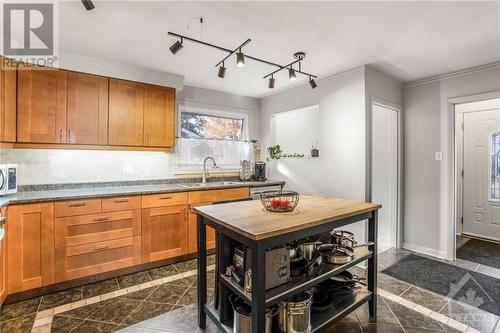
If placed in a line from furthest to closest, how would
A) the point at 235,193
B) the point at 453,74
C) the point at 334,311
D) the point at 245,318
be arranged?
1. the point at 235,193
2. the point at 453,74
3. the point at 334,311
4. the point at 245,318

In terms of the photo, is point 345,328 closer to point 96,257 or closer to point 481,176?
point 96,257

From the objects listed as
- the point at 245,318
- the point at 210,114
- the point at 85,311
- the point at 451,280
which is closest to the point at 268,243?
the point at 245,318

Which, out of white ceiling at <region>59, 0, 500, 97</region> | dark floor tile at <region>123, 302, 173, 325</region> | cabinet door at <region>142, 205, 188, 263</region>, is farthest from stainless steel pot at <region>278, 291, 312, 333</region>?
white ceiling at <region>59, 0, 500, 97</region>

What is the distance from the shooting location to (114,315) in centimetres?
211

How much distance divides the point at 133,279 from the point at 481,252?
15.0 feet

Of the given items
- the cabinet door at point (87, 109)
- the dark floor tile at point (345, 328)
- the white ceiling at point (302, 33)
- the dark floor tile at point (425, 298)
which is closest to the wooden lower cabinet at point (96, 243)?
the cabinet door at point (87, 109)

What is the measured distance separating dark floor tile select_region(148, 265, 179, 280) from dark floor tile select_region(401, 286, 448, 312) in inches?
95.2

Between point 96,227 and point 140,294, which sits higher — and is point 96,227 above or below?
above

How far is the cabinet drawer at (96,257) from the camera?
2485 millimetres

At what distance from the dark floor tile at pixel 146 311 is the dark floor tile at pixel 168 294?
0.21 ft

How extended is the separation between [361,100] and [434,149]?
131 centimetres

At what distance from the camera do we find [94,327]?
1.96m

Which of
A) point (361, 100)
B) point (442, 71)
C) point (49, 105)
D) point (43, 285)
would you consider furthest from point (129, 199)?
point (442, 71)

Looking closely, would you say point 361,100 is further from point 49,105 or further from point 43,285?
point 43,285
